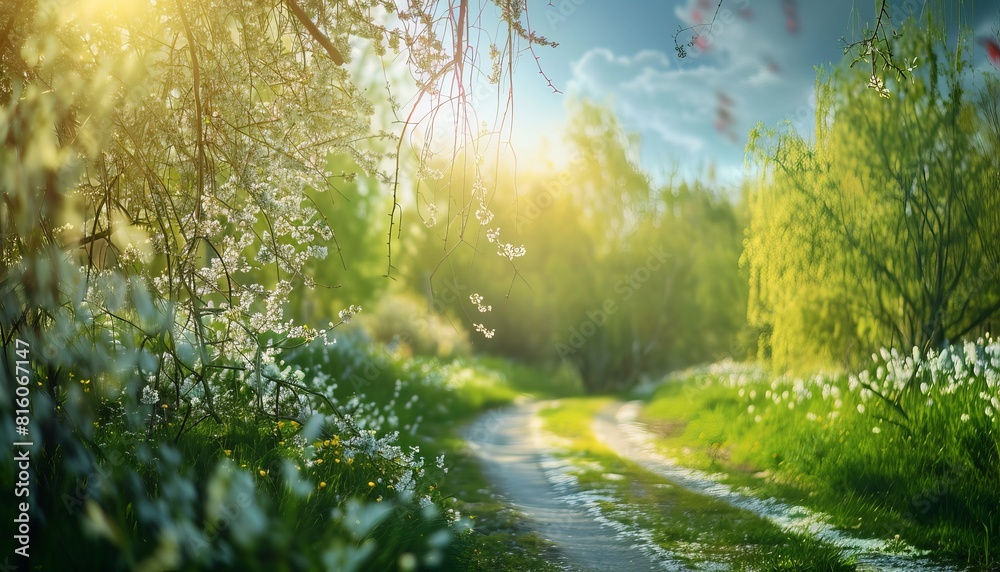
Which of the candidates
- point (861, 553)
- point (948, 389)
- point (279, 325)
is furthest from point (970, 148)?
point (279, 325)

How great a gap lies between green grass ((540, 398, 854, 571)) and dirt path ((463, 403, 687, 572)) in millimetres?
274

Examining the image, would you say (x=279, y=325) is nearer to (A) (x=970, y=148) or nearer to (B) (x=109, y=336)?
(B) (x=109, y=336)

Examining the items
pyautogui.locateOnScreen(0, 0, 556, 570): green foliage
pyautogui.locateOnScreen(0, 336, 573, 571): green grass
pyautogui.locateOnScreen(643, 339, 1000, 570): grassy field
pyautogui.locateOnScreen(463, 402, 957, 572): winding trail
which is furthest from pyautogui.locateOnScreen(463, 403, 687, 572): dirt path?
pyautogui.locateOnScreen(643, 339, 1000, 570): grassy field

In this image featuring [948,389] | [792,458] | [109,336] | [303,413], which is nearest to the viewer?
[303,413]

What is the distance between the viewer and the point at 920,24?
7340 mm

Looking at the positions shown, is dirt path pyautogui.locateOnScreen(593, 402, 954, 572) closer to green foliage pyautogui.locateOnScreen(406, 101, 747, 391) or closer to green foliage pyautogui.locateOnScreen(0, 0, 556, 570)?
green foliage pyautogui.locateOnScreen(0, 0, 556, 570)

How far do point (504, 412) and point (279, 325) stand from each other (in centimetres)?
1316

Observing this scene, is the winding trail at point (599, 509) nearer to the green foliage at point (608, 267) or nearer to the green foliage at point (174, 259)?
the green foliage at point (174, 259)

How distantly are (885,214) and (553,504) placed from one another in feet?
16.1

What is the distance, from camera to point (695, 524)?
20.4 feet
